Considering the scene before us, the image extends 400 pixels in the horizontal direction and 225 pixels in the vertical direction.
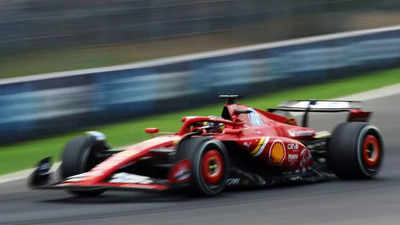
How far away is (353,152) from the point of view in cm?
958

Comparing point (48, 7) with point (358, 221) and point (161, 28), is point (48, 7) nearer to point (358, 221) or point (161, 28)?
point (161, 28)

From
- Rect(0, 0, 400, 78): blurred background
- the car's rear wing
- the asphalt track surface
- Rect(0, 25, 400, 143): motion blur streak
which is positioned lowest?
the asphalt track surface

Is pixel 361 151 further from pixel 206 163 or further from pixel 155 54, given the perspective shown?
pixel 155 54

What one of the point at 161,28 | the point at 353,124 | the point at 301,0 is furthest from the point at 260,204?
the point at 301,0

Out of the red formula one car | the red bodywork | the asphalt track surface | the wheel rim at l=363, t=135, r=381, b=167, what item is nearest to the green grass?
the asphalt track surface

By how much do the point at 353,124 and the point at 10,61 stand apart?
836 centimetres

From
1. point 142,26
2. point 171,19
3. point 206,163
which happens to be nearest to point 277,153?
point 206,163

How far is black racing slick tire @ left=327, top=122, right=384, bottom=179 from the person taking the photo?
9.60 metres

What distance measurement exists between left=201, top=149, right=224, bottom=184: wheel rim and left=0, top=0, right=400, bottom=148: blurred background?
18.8ft

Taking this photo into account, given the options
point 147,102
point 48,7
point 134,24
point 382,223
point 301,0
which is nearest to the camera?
point 382,223

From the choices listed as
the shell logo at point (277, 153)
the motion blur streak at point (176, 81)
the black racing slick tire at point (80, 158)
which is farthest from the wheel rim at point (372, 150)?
the motion blur streak at point (176, 81)

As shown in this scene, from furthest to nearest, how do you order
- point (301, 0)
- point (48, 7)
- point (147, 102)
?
1. point (301, 0)
2. point (48, 7)
3. point (147, 102)

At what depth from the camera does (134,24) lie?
1783 cm

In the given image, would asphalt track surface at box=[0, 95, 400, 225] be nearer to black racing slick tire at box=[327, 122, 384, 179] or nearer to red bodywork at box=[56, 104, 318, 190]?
black racing slick tire at box=[327, 122, 384, 179]
